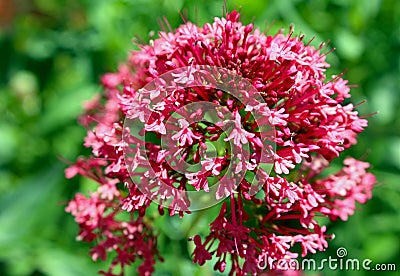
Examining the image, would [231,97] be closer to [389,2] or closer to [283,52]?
[283,52]

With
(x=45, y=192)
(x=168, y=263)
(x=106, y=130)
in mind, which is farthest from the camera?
(x=45, y=192)

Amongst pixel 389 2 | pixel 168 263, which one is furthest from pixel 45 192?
pixel 389 2

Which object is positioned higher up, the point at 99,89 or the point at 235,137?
the point at 99,89

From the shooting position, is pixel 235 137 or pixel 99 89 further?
pixel 99 89

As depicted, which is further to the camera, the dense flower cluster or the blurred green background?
the blurred green background
